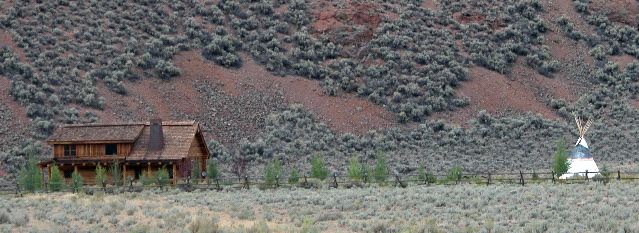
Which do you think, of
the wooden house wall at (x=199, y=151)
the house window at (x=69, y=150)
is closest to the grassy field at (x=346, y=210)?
the wooden house wall at (x=199, y=151)

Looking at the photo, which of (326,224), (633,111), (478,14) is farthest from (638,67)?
(326,224)

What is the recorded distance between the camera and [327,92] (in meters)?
61.1

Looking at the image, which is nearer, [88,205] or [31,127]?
[88,205]

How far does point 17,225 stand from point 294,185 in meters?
16.8

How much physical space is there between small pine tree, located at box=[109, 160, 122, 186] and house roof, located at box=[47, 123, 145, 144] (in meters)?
1.32

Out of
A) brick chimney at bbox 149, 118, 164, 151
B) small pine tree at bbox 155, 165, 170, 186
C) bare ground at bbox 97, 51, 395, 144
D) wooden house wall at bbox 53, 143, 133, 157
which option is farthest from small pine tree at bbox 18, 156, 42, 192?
bare ground at bbox 97, 51, 395, 144

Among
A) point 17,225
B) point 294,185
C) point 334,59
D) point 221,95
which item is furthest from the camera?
point 334,59

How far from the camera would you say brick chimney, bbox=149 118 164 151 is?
45344 mm

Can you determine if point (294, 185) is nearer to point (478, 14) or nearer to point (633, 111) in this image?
point (633, 111)

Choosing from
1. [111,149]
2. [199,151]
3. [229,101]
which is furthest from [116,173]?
[229,101]

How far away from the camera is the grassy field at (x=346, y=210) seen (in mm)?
26938

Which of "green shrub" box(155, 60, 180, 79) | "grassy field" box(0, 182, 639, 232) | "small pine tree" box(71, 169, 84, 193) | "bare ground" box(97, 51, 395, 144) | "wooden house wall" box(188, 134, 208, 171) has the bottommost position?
"grassy field" box(0, 182, 639, 232)

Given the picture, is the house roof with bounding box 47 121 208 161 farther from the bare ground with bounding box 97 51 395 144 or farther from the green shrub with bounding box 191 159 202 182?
the bare ground with bounding box 97 51 395 144

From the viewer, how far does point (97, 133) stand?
1807 inches
